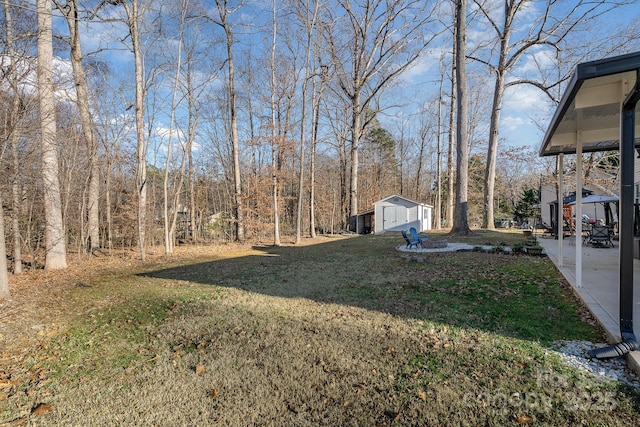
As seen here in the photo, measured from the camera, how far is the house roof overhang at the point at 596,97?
2811mm

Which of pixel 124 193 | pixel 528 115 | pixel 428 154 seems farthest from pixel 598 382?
pixel 428 154

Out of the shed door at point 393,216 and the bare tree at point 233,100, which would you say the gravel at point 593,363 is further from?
the shed door at point 393,216

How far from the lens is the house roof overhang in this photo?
9.22 feet

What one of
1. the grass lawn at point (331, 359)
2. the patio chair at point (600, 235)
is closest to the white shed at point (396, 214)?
the patio chair at point (600, 235)

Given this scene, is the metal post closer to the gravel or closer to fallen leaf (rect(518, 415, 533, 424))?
the gravel

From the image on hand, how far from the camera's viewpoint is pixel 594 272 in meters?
5.62

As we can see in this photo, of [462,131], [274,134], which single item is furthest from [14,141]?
[462,131]

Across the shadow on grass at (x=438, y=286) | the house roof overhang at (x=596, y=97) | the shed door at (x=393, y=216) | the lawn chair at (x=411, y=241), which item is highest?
the house roof overhang at (x=596, y=97)

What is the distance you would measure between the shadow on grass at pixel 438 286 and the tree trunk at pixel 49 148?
2.78m

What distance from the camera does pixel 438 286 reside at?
17.9 ft

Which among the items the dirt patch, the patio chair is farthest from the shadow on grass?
the patio chair

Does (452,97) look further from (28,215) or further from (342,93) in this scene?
(28,215)

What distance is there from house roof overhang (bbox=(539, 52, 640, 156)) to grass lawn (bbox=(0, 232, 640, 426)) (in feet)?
8.22

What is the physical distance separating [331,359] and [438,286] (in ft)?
10.4
